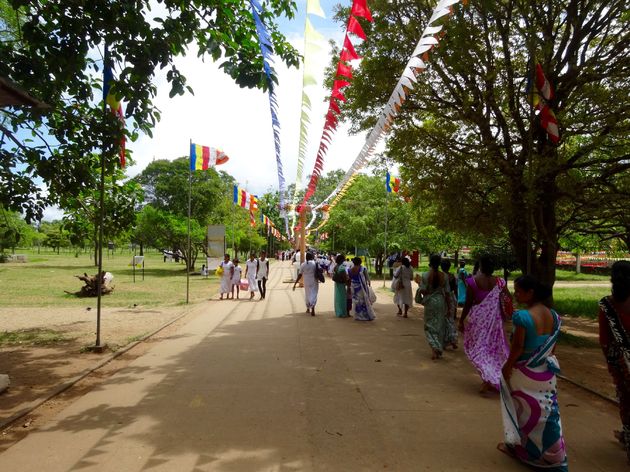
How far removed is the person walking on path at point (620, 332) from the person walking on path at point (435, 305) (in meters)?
3.49

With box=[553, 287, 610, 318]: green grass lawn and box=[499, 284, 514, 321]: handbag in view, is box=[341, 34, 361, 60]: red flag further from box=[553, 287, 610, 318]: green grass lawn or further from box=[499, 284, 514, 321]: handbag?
box=[553, 287, 610, 318]: green grass lawn

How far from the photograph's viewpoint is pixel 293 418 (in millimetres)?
4805

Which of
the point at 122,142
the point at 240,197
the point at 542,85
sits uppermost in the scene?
the point at 240,197

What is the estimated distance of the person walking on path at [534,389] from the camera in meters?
3.64

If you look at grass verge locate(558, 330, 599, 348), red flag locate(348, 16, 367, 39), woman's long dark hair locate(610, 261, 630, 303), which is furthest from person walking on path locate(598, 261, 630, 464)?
grass verge locate(558, 330, 599, 348)

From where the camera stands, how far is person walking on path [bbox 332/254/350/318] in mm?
12062

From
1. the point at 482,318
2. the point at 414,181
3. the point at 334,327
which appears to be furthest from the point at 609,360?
the point at 414,181

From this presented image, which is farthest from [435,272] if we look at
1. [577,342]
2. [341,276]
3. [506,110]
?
[506,110]

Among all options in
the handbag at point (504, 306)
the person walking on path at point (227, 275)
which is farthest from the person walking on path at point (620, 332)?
the person walking on path at point (227, 275)

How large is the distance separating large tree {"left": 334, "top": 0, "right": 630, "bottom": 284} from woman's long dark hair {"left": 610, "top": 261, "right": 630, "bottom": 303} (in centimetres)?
493

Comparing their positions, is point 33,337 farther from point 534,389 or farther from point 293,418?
point 534,389

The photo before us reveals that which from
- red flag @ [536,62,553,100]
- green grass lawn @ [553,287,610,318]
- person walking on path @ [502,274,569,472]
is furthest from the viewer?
green grass lawn @ [553,287,610,318]

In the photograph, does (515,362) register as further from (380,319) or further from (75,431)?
(380,319)

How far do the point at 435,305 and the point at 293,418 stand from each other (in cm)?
359
